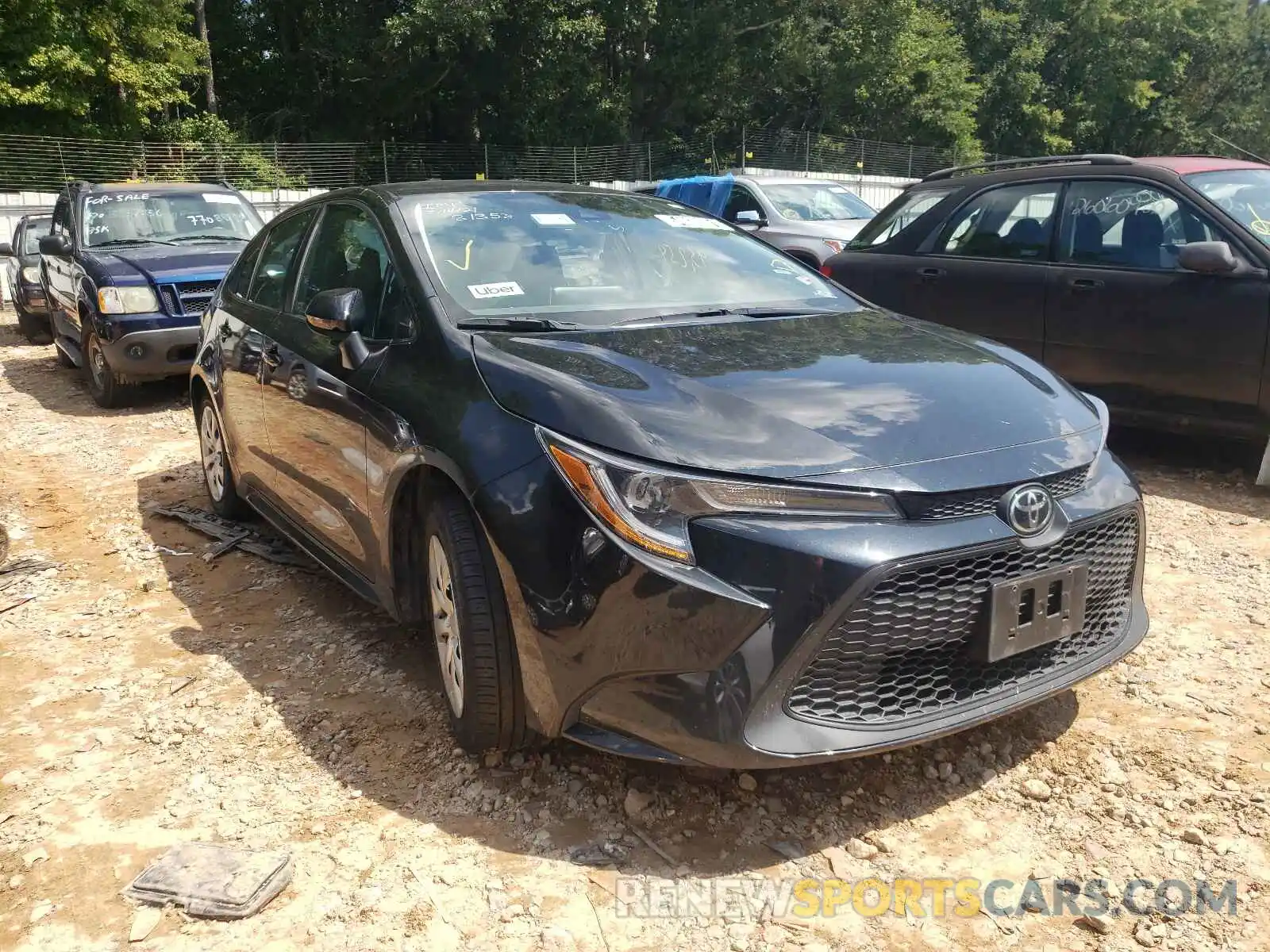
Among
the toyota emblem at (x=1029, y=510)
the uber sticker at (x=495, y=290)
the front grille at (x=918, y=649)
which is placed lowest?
the front grille at (x=918, y=649)

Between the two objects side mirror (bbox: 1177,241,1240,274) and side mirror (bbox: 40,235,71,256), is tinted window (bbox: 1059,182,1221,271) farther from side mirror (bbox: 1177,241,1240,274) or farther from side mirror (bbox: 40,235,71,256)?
side mirror (bbox: 40,235,71,256)

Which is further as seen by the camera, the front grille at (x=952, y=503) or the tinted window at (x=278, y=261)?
the tinted window at (x=278, y=261)

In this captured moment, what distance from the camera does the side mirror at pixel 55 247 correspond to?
875 centimetres

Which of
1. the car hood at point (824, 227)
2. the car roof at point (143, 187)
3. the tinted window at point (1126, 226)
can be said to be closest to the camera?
the tinted window at point (1126, 226)

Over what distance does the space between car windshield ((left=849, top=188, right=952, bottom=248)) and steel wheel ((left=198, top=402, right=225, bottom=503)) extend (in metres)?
4.30

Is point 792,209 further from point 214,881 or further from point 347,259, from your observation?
point 214,881

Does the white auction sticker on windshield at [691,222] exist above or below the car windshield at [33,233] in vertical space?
above

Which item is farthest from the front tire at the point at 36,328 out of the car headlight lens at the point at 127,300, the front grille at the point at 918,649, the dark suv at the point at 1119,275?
the front grille at the point at 918,649

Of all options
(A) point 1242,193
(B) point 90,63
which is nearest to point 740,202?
(A) point 1242,193

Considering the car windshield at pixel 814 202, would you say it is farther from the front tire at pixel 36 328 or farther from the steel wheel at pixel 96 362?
the front tire at pixel 36 328

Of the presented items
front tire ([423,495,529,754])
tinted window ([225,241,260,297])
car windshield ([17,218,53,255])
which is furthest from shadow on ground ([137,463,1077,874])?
car windshield ([17,218,53,255])

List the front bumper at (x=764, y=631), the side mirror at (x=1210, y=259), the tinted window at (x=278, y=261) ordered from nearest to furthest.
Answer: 1. the front bumper at (x=764, y=631)
2. the tinted window at (x=278, y=261)
3. the side mirror at (x=1210, y=259)

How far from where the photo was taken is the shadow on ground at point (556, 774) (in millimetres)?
2666

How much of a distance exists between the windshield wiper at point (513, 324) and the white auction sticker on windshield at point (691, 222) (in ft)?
3.35
